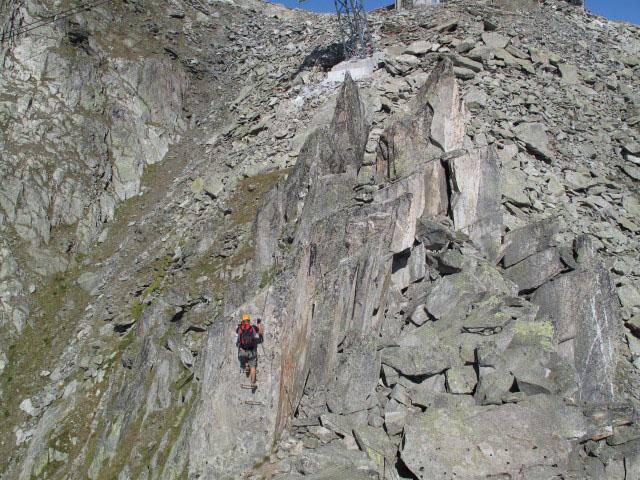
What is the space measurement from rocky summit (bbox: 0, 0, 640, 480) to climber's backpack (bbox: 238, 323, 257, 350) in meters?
0.64

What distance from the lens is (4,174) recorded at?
29703 mm

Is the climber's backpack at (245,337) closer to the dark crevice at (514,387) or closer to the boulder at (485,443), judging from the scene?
the boulder at (485,443)

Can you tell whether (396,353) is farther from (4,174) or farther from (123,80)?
(123,80)

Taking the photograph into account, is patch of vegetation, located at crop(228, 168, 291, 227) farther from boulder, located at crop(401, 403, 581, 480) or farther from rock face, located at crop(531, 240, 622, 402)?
boulder, located at crop(401, 403, 581, 480)

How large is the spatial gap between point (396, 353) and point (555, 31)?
32820mm

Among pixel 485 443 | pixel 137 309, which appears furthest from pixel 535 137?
pixel 137 309

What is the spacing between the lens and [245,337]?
13.9m

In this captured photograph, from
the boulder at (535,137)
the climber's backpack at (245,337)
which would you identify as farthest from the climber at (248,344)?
the boulder at (535,137)

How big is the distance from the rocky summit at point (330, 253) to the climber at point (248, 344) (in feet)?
0.88

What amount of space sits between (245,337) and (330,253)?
4505 millimetres

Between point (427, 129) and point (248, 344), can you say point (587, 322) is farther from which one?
point (248, 344)

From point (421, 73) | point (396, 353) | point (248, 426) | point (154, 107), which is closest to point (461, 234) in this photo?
point (396, 353)

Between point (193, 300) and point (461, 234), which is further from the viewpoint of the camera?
point (193, 300)

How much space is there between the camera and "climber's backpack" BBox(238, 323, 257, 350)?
1388cm
